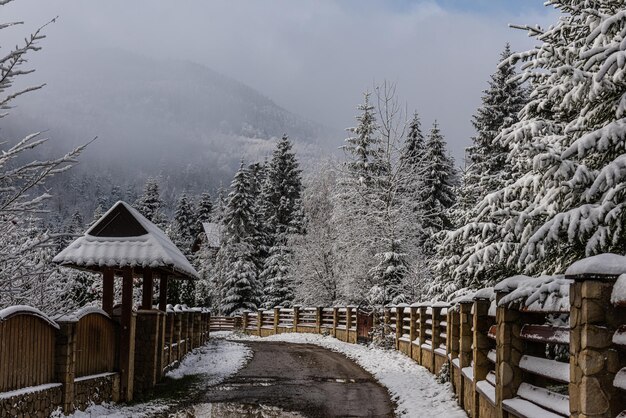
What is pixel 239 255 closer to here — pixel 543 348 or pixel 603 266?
pixel 543 348

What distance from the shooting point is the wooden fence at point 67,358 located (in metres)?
7.91

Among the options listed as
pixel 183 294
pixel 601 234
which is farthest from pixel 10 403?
pixel 183 294

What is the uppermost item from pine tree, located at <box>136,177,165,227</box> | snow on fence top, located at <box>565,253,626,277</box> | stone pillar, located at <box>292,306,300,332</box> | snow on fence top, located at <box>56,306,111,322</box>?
pine tree, located at <box>136,177,165,227</box>

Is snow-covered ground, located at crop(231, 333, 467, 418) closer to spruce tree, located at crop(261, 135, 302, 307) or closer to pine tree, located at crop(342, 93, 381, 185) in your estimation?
pine tree, located at crop(342, 93, 381, 185)

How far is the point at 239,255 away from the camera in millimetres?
44562

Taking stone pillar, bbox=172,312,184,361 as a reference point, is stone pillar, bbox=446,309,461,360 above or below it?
above

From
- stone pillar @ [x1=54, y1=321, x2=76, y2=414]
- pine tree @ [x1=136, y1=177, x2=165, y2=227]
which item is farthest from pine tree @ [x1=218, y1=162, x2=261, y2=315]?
stone pillar @ [x1=54, y1=321, x2=76, y2=414]

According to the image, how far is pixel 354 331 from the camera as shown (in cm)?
2689

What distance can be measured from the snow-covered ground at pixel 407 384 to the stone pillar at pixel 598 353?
17.2ft

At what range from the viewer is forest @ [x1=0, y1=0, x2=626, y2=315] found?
7613 millimetres

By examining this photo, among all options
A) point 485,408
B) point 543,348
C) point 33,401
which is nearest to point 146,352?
point 33,401

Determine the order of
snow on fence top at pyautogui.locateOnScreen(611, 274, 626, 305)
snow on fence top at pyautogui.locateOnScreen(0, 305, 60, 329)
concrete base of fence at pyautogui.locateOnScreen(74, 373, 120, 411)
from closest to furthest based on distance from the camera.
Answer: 1. snow on fence top at pyautogui.locateOnScreen(611, 274, 626, 305)
2. snow on fence top at pyautogui.locateOnScreen(0, 305, 60, 329)
3. concrete base of fence at pyautogui.locateOnScreen(74, 373, 120, 411)

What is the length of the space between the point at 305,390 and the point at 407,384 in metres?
2.14

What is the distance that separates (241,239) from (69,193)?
15779 cm
